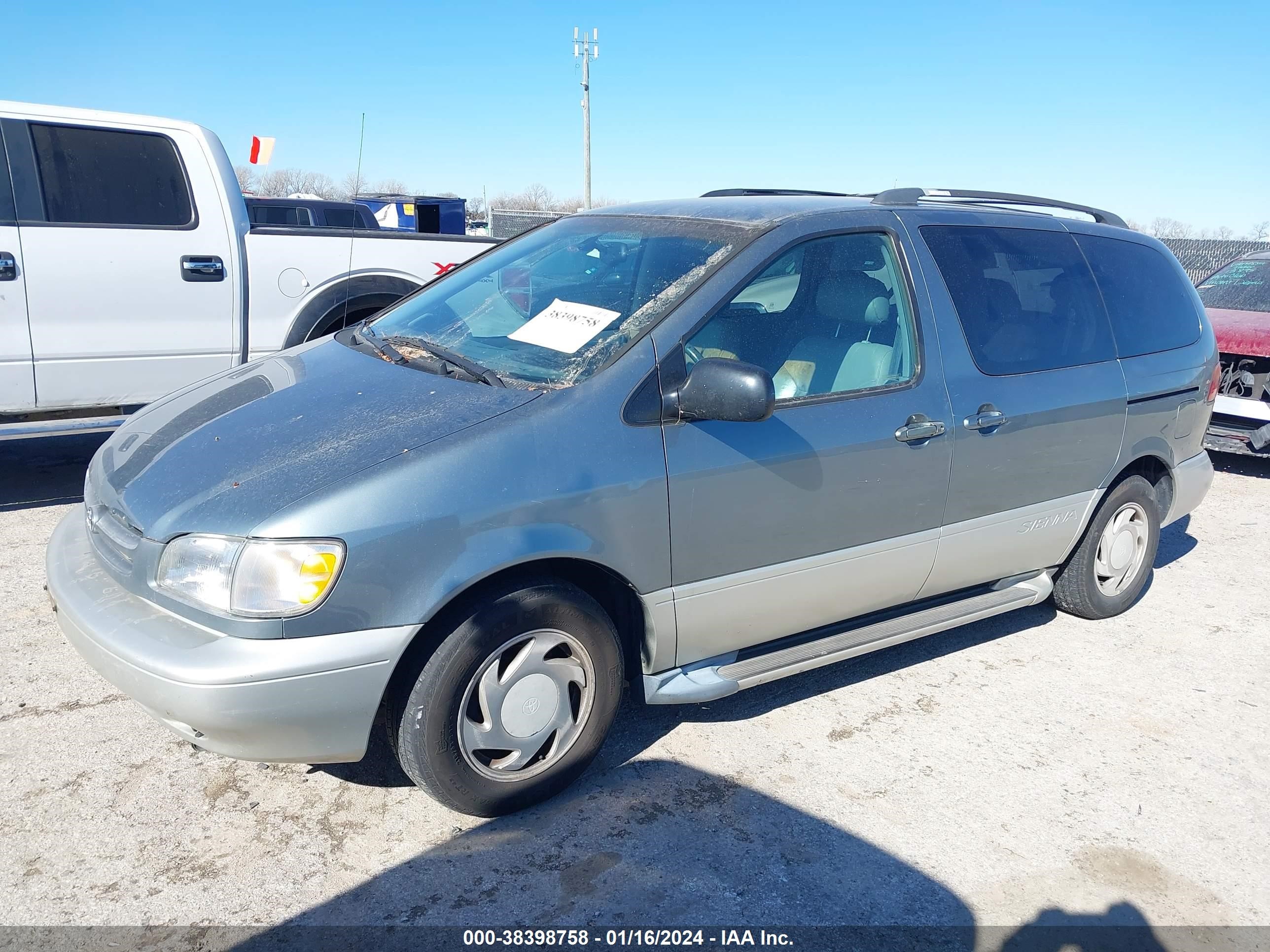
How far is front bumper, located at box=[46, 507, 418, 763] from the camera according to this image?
240 centimetres

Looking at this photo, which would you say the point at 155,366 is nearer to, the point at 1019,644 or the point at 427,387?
the point at 427,387

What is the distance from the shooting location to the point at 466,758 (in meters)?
2.73

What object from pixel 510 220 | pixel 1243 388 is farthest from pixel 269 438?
pixel 510 220

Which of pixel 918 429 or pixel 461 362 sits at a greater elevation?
pixel 461 362

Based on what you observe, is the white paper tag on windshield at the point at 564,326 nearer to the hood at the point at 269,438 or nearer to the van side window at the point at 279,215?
the hood at the point at 269,438

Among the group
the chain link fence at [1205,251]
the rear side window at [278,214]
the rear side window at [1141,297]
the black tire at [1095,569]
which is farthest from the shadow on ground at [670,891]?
the chain link fence at [1205,251]

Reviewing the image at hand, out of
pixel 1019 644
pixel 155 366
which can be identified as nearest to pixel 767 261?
pixel 1019 644

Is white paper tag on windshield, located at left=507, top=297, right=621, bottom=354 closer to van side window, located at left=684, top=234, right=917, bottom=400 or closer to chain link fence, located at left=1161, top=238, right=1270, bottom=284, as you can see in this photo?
van side window, located at left=684, top=234, right=917, bottom=400

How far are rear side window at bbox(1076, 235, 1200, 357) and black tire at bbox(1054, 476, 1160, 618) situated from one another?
64cm

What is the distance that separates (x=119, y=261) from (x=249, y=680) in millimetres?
3761

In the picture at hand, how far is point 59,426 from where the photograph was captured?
5.18 metres

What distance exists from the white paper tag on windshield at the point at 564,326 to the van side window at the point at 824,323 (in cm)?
32

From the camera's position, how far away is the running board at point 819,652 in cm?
307

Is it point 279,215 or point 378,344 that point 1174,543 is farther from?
point 279,215
